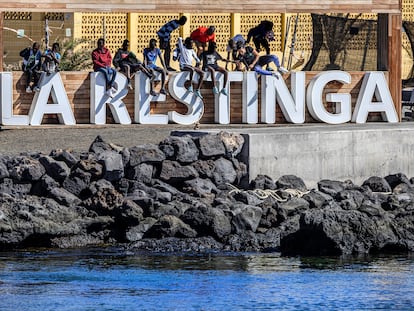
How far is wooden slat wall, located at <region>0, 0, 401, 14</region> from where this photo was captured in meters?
28.6

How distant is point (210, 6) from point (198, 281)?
11.3m

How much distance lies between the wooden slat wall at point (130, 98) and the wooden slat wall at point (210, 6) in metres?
1.27

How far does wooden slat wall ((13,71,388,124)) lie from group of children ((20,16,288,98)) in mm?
207

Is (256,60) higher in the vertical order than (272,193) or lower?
higher

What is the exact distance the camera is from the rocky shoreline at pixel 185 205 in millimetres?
21297

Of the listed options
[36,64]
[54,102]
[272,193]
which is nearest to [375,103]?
[54,102]

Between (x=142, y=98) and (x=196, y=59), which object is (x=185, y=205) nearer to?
(x=142, y=98)

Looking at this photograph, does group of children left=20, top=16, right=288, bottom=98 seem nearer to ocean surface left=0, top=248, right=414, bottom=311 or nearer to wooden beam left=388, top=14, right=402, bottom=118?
wooden beam left=388, top=14, right=402, bottom=118

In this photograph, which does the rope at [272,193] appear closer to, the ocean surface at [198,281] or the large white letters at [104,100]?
the ocean surface at [198,281]

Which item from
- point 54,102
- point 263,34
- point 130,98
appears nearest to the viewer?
point 54,102

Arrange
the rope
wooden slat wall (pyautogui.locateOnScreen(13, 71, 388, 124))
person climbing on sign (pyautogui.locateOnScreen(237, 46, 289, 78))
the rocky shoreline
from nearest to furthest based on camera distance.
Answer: the rocky shoreline, the rope, wooden slat wall (pyautogui.locateOnScreen(13, 71, 388, 124)), person climbing on sign (pyautogui.locateOnScreen(237, 46, 289, 78))

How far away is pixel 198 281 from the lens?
757 inches

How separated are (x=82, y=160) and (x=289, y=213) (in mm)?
3213

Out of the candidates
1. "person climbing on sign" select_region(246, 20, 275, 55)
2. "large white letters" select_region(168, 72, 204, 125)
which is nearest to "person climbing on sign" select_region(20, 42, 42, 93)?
"large white letters" select_region(168, 72, 204, 125)
